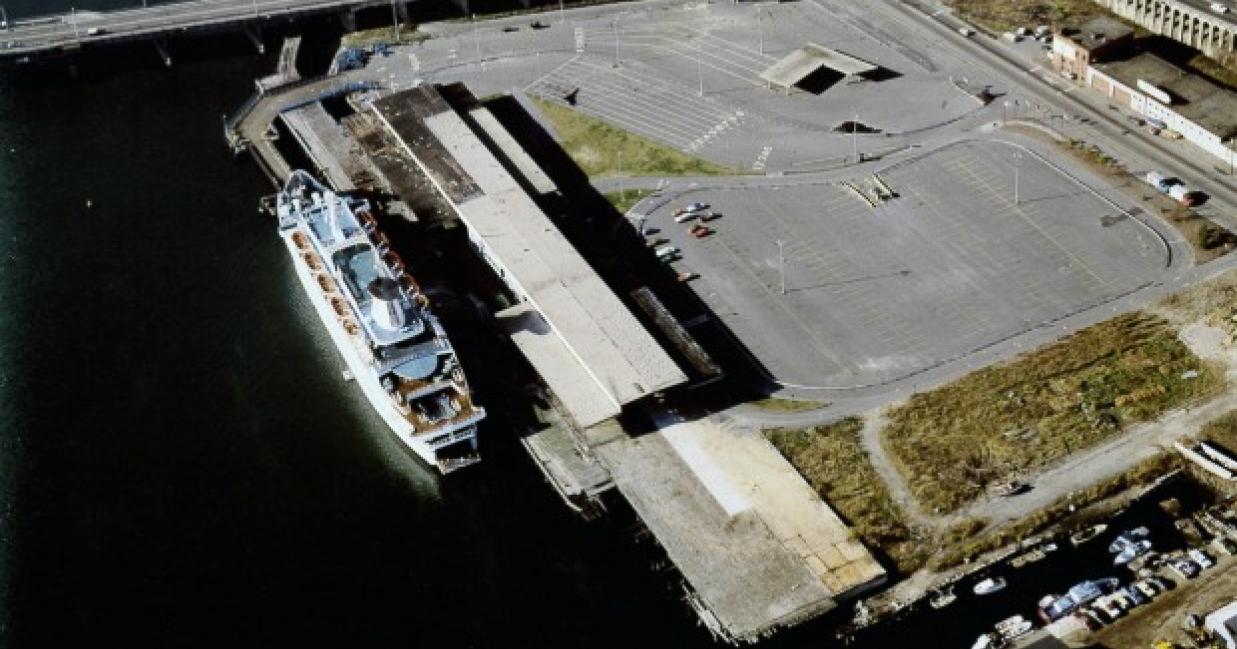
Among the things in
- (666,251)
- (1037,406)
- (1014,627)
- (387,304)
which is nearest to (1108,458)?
(1037,406)

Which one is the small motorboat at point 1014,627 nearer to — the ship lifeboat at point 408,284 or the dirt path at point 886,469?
the dirt path at point 886,469

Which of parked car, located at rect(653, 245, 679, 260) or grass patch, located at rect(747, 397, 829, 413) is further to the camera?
parked car, located at rect(653, 245, 679, 260)

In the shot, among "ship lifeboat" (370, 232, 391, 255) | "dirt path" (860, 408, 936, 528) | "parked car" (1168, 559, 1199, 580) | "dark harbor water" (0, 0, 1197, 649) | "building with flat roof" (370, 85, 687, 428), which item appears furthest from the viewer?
"ship lifeboat" (370, 232, 391, 255)

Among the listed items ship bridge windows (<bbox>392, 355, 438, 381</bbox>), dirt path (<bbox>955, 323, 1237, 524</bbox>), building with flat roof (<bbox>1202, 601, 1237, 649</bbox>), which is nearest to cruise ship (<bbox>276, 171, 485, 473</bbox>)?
ship bridge windows (<bbox>392, 355, 438, 381</bbox>)

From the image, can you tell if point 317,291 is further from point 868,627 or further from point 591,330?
point 868,627

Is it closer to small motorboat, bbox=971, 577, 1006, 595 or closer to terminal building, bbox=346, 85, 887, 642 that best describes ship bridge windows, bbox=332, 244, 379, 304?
terminal building, bbox=346, 85, 887, 642

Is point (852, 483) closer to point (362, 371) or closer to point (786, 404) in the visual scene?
point (786, 404)

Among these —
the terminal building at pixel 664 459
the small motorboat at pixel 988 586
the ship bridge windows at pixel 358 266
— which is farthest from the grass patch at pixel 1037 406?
the ship bridge windows at pixel 358 266
